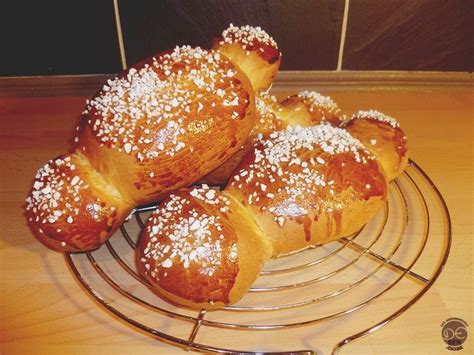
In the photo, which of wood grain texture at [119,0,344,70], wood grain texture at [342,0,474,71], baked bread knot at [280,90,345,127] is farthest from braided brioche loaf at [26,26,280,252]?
wood grain texture at [342,0,474,71]

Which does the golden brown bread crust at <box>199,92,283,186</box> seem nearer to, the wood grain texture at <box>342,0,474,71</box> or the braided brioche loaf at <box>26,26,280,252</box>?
the braided brioche loaf at <box>26,26,280,252</box>

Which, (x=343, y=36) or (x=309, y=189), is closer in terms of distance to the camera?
(x=309, y=189)

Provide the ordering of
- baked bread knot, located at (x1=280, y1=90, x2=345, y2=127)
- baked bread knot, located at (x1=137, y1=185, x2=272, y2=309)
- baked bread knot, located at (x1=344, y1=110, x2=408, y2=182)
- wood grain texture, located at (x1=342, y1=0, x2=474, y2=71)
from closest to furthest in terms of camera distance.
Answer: baked bread knot, located at (x1=137, y1=185, x2=272, y2=309)
baked bread knot, located at (x1=344, y1=110, x2=408, y2=182)
baked bread knot, located at (x1=280, y1=90, x2=345, y2=127)
wood grain texture, located at (x1=342, y1=0, x2=474, y2=71)

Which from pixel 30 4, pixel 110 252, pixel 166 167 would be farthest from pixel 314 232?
pixel 30 4

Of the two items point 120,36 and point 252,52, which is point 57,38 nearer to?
point 120,36

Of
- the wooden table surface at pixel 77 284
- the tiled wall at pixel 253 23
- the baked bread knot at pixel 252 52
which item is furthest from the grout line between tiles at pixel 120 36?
the baked bread knot at pixel 252 52

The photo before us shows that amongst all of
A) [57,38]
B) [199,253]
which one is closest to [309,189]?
[199,253]

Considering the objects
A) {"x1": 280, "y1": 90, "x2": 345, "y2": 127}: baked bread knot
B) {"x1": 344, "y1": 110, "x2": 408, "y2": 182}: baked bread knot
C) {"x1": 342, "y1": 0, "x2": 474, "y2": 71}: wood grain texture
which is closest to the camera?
{"x1": 344, "y1": 110, "x2": 408, "y2": 182}: baked bread knot

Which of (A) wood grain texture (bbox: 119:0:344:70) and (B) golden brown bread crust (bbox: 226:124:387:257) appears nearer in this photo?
(B) golden brown bread crust (bbox: 226:124:387:257)
